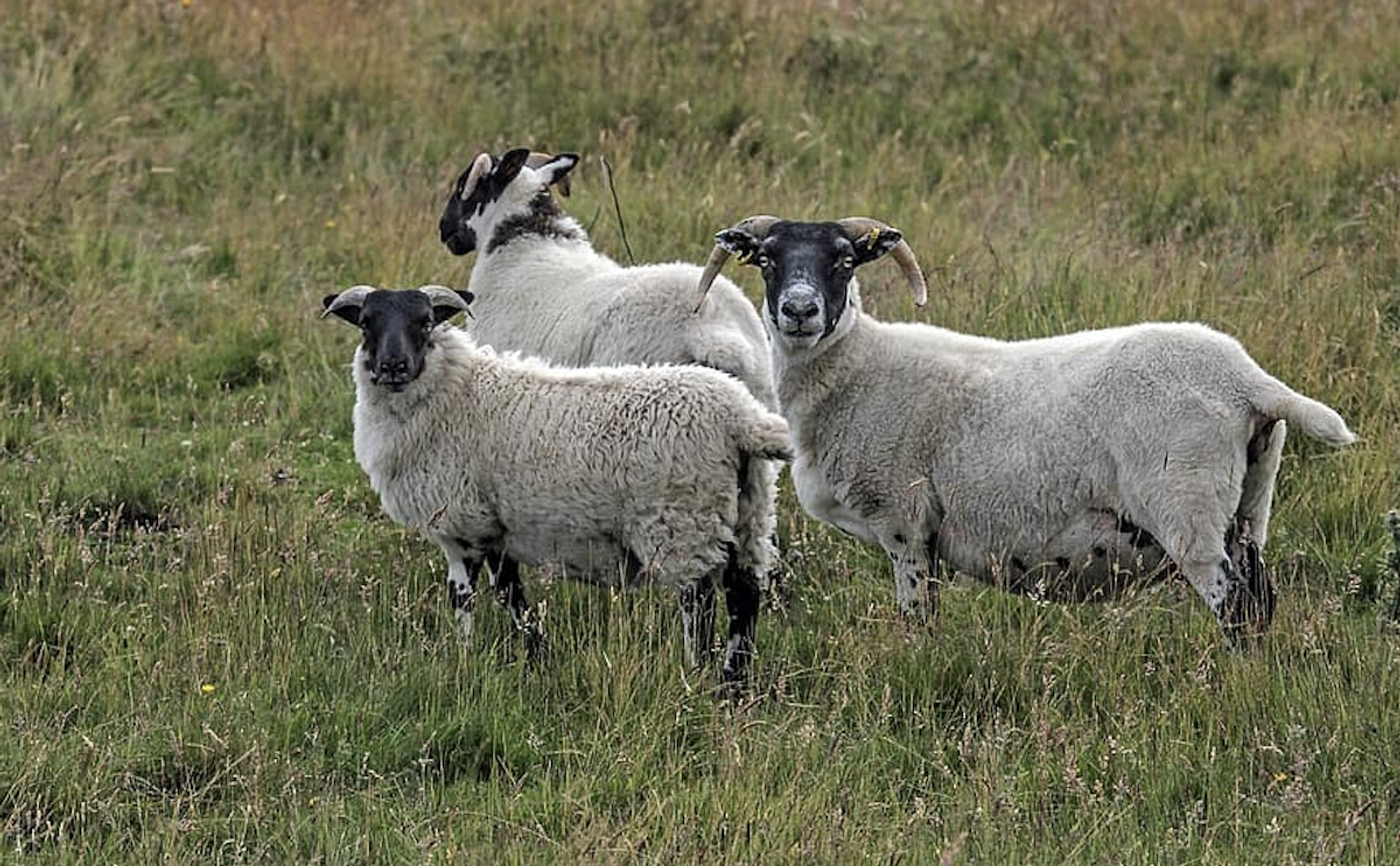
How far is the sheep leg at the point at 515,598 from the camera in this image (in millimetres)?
6250

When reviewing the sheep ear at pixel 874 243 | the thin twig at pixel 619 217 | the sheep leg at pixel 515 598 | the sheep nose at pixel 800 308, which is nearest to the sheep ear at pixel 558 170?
the thin twig at pixel 619 217

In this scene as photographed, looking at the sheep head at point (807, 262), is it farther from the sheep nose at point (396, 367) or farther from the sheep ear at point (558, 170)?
the sheep ear at point (558, 170)

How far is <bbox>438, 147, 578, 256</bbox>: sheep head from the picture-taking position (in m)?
8.77

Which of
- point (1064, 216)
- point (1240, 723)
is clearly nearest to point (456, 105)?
point (1064, 216)

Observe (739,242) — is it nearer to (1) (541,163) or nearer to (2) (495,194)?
(2) (495,194)

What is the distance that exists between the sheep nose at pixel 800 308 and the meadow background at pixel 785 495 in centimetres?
104

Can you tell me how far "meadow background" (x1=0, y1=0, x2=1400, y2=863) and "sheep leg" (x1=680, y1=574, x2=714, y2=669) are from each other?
0.17 metres

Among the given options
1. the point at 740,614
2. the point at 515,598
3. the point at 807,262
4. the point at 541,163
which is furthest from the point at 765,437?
the point at 541,163

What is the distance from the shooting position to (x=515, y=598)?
6.54 metres

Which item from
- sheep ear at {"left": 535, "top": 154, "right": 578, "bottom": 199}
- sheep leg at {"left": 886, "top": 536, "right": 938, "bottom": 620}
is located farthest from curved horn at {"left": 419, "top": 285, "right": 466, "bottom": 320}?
sheep ear at {"left": 535, "top": 154, "right": 578, "bottom": 199}

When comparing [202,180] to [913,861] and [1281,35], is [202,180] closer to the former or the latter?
[1281,35]

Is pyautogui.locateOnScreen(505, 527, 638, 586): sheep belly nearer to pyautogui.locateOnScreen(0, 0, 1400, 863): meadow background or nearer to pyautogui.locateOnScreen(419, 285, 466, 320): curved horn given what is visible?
pyautogui.locateOnScreen(0, 0, 1400, 863): meadow background

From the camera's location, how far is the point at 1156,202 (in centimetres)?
1083

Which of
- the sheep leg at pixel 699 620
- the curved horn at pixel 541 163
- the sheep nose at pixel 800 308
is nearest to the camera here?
the sheep leg at pixel 699 620
